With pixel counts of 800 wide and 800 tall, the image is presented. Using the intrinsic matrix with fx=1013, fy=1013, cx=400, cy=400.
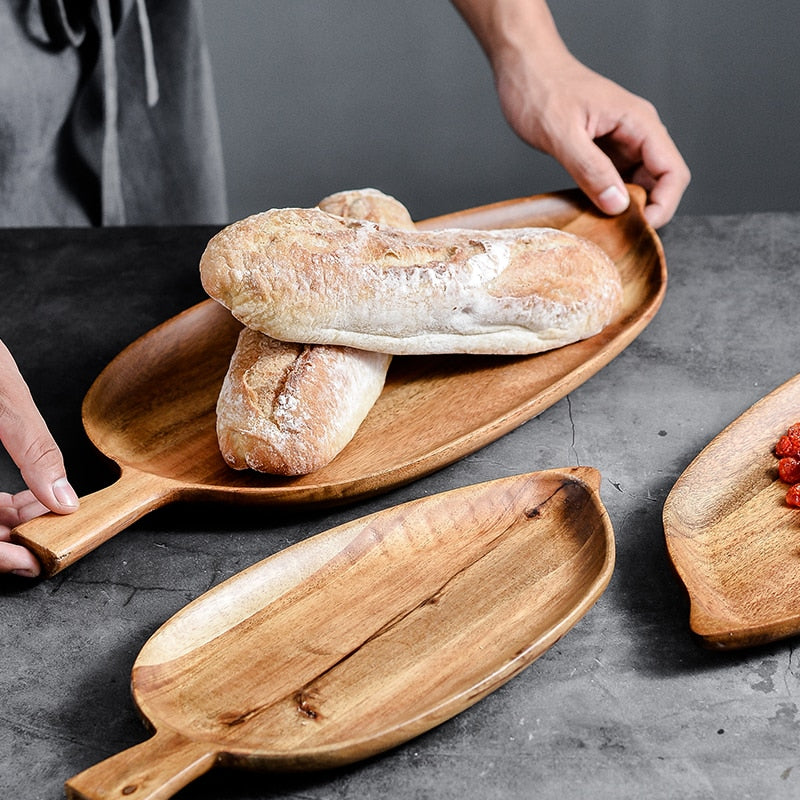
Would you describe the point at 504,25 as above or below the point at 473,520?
above

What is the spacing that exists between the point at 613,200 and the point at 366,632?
2.57ft

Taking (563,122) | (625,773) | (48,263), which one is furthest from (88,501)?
(563,122)

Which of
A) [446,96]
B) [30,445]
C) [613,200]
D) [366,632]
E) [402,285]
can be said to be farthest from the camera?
[446,96]

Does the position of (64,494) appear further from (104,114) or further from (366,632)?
(104,114)

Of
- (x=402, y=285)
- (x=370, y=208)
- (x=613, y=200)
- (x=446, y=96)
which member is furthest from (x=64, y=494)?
(x=446, y=96)

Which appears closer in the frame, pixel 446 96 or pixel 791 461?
pixel 791 461

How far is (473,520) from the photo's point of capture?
2.89ft

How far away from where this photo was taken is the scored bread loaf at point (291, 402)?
0.95 metres

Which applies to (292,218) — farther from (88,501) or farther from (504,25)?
(504,25)

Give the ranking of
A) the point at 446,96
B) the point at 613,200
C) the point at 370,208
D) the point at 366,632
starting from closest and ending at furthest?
the point at 366,632 → the point at 370,208 → the point at 613,200 → the point at 446,96

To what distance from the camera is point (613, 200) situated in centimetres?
135

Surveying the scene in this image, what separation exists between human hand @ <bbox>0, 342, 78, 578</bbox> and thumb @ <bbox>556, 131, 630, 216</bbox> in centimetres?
79

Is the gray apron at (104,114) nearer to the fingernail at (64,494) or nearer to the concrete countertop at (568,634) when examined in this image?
the concrete countertop at (568,634)

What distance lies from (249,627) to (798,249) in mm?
1003
